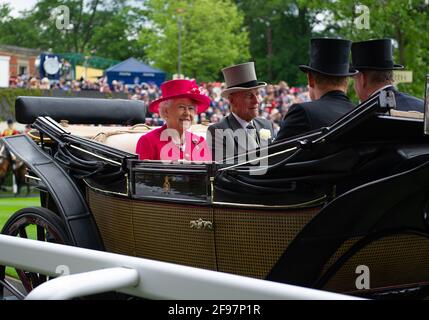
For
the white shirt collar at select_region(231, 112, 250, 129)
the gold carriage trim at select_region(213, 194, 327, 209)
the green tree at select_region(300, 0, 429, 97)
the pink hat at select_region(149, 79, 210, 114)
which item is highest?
the green tree at select_region(300, 0, 429, 97)

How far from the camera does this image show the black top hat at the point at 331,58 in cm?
387

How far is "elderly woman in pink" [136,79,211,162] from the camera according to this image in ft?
15.6

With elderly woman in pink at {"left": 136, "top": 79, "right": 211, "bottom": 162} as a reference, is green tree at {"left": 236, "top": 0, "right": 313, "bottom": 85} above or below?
above

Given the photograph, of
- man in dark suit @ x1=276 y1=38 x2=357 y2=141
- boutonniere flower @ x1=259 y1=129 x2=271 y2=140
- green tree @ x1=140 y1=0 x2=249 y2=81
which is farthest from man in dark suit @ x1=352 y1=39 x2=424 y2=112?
green tree @ x1=140 y1=0 x2=249 y2=81

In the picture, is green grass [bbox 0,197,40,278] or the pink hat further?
green grass [bbox 0,197,40,278]

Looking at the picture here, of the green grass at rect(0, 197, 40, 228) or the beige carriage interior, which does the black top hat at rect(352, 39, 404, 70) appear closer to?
the beige carriage interior

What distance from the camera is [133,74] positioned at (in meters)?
33.0

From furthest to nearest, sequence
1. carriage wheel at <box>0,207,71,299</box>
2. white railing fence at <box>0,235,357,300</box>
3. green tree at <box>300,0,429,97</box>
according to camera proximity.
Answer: green tree at <box>300,0,429,97</box>
carriage wheel at <box>0,207,71,299</box>
white railing fence at <box>0,235,357,300</box>

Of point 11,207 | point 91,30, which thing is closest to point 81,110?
point 11,207

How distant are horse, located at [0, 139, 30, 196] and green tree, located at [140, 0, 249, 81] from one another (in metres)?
22.4

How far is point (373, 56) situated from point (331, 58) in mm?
288

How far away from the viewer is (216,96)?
23.9m

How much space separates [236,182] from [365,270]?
27.3 inches

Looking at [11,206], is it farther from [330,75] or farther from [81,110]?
[330,75]
